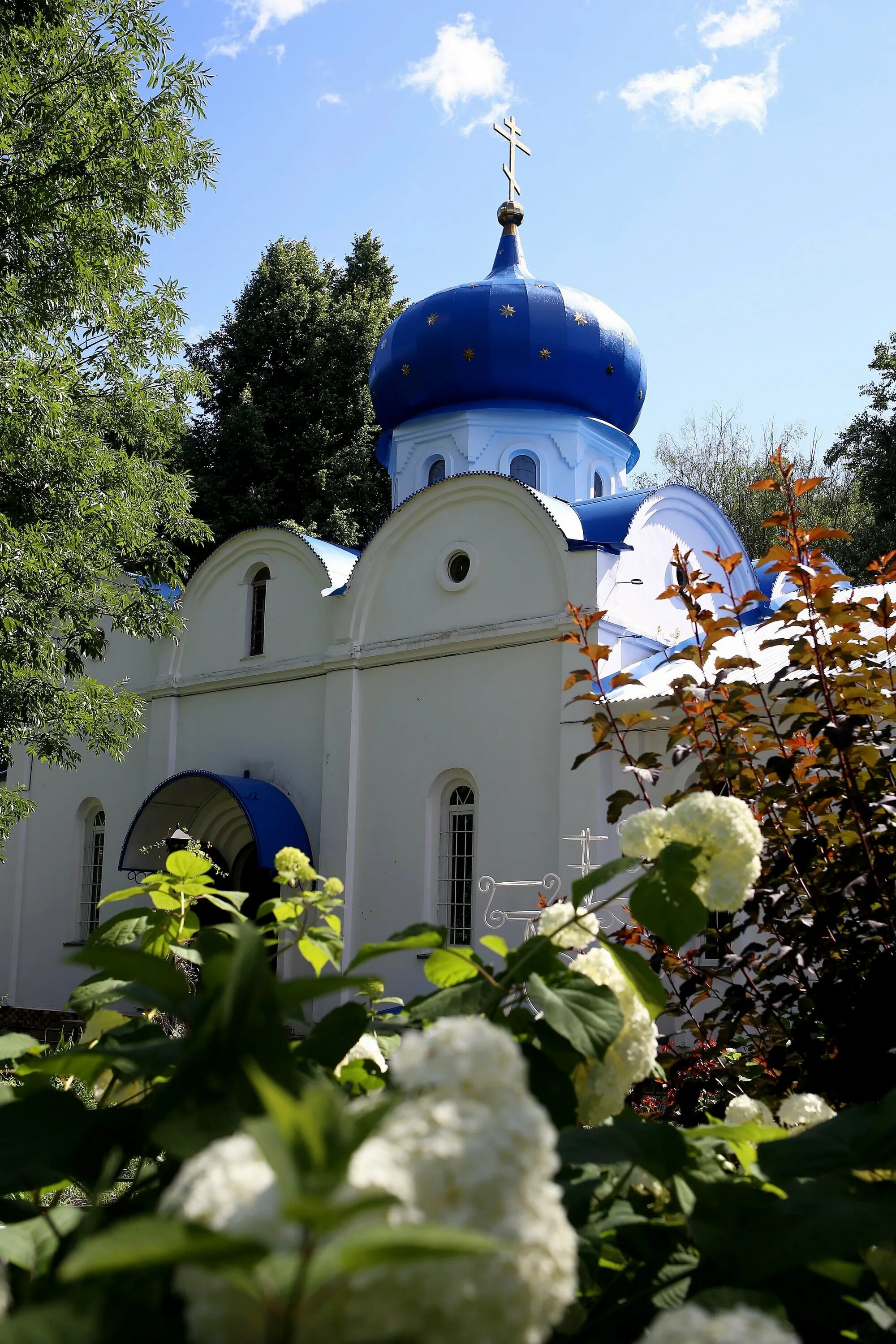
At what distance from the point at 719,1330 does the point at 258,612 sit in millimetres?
14228

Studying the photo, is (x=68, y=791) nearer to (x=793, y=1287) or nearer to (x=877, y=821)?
(x=877, y=821)

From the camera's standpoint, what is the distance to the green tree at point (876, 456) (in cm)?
2183

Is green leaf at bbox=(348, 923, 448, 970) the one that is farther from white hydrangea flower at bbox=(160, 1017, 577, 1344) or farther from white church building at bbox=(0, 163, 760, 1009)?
white church building at bbox=(0, 163, 760, 1009)

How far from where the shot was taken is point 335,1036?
3.63ft

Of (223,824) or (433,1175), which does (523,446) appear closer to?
(223,824)

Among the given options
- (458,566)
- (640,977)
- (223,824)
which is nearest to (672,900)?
(640,977)

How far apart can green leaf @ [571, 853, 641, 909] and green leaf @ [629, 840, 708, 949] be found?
40 mm

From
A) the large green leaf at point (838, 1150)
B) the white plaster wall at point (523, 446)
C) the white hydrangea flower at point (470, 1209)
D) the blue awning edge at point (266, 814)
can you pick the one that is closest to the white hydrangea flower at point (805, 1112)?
the large green leaf at point (838, 1150)

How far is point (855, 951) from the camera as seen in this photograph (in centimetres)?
258

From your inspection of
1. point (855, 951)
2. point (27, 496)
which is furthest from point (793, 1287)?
point (27, 496)

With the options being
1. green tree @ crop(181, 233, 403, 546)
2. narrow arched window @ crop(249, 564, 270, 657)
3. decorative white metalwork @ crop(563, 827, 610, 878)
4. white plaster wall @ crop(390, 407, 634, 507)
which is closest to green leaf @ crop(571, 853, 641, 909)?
decorative white metalwork @ crop(563, 827, 610, 878)

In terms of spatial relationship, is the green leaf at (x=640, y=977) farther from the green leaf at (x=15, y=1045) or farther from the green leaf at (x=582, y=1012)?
the green leaf at (x=15, y=1045)

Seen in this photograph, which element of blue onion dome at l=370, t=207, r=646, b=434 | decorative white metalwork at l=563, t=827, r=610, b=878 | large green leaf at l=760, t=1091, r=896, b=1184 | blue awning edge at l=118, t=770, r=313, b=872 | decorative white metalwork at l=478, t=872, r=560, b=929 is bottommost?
large green leaf at l=760, t=1091, r=896, b=1184

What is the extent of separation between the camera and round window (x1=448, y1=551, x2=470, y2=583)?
12.2m
